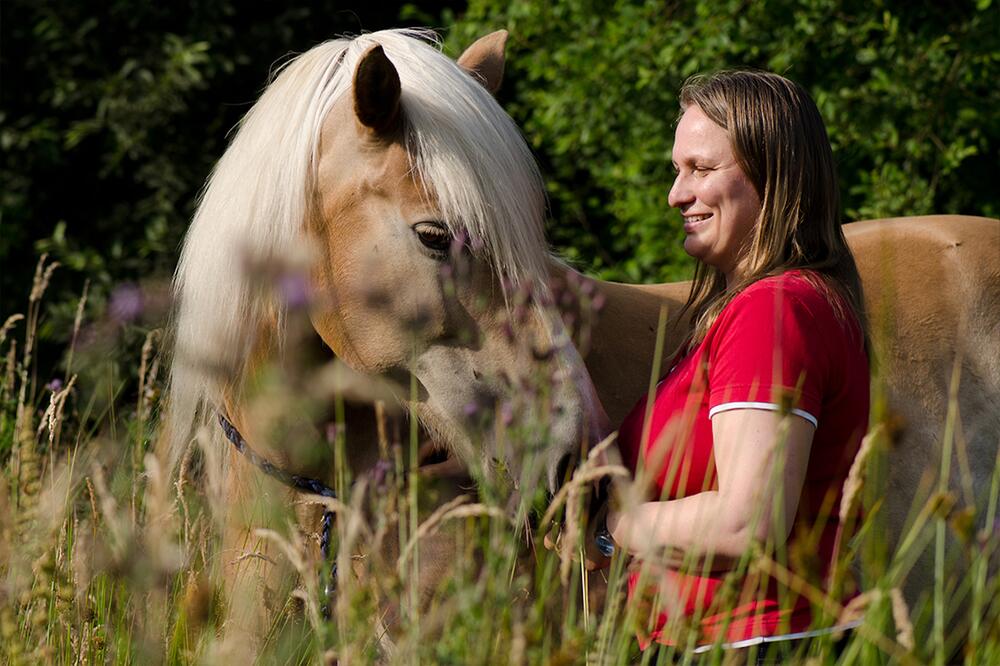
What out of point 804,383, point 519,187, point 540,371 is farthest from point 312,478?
point 804,383

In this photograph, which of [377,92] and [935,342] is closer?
[377,92]

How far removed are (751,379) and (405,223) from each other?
2.61 feet

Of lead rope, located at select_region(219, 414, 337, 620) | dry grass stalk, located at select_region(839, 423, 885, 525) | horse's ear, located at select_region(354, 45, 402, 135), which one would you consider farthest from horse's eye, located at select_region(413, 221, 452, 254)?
dry grass stalk, located at select_region(839, 423, 885, 525)

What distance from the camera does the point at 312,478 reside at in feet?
7.98

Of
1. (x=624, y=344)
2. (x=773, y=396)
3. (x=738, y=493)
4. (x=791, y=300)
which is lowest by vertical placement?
(x=624, y=344)

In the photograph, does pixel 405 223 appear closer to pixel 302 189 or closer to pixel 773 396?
pixel 302 189

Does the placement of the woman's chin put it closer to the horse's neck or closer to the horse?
the horse

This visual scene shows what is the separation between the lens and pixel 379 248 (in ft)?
7.25

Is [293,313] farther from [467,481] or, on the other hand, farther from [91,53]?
[91,53]

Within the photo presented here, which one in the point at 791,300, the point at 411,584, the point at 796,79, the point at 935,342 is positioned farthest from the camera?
the point at 796,79

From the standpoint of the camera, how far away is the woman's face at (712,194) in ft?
6.67

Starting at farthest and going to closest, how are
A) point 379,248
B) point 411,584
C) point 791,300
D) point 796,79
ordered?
point 796,79, point 379,248, point 791,300, point 411,584

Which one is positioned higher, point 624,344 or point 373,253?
point 373,253

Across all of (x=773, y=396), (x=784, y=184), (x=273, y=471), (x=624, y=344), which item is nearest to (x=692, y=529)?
(x=773, y=396)
